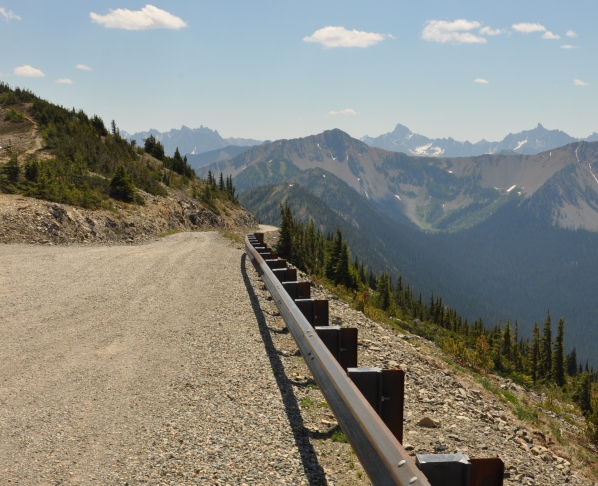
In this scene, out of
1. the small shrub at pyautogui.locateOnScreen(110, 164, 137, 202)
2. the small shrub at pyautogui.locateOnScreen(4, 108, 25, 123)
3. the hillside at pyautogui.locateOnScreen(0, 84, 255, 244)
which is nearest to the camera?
the hillside at pyautogui.locateOnScreen(0, 84, 255, 244)

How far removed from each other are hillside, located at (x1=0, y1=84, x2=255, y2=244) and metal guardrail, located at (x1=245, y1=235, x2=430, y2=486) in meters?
18.7

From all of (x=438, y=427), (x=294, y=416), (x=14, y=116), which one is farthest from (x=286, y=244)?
(x=294, y=416)

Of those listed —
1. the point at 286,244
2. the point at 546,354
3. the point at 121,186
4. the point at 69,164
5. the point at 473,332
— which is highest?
the point at 69,164

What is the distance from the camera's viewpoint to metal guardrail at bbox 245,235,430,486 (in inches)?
110

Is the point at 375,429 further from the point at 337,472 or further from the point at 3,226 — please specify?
the point at 3,226

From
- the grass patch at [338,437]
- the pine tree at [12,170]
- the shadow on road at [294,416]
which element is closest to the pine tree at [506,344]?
the pine tree at [12,170]

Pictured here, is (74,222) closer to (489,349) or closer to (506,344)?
(489,349)

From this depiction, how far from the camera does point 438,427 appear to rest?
20.0ft

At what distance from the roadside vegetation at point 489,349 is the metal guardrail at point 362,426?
251 inches

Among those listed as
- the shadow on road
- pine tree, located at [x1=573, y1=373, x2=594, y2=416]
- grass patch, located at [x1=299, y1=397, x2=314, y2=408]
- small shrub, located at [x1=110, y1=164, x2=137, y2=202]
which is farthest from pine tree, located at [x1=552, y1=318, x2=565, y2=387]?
grass patch, located at [x1=299, y1=397, x2=314, y2=408]

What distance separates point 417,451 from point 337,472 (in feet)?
4.50

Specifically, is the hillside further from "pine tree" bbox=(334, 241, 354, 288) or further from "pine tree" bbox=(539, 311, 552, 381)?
"pine tree" bbox=(539, 311, 552, 381)

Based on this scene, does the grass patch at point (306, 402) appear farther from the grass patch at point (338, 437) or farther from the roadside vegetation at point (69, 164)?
the roadside vegetation at point (69, 164)

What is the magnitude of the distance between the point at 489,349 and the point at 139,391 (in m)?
63.7
